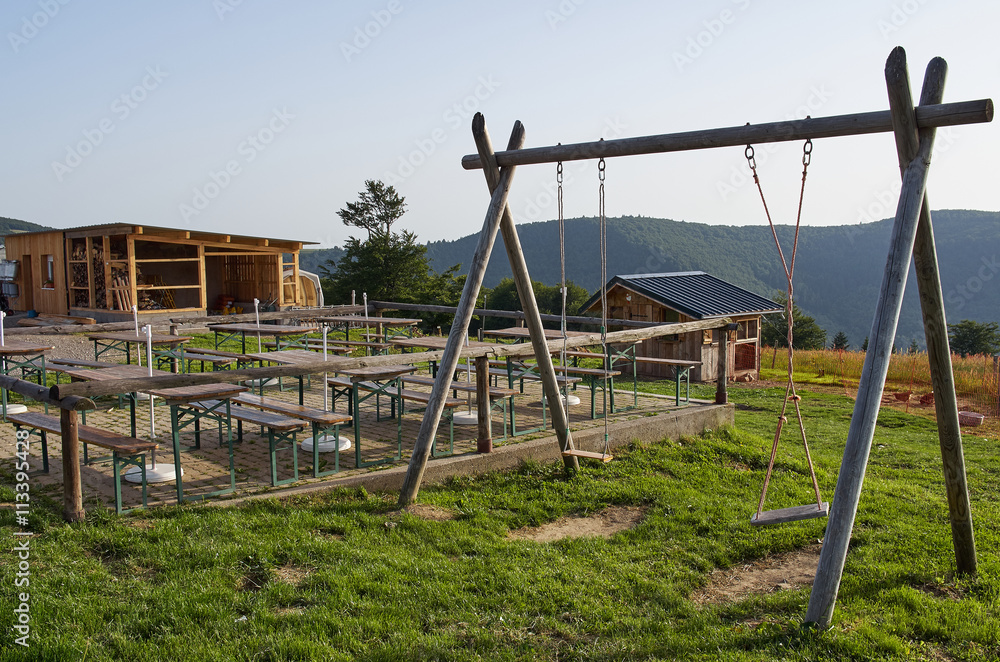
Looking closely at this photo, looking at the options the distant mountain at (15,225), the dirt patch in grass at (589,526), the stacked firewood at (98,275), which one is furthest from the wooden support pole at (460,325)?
the distant mountain at (15,225)

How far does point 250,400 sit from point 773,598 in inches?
167

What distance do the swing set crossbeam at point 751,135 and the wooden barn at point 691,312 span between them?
46.2ft

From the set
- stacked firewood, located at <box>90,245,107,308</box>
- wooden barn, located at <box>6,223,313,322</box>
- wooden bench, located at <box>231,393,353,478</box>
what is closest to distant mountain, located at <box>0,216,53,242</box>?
wooden barn, located at <box>6,223,313,322</box>

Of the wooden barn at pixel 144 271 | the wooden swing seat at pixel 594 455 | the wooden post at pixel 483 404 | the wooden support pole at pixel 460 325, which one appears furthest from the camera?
the wooden barn at pixel 144 271

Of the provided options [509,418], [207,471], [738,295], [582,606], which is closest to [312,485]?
[207,471]

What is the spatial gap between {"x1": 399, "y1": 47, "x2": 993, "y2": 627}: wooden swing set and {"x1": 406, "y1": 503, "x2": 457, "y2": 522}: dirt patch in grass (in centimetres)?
8

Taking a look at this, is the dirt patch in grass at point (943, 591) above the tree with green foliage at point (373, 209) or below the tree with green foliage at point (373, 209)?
below

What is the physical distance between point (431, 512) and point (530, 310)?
1757 mm

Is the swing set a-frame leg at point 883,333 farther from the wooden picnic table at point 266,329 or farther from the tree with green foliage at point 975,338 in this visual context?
the tree with green foliage at point 975,338

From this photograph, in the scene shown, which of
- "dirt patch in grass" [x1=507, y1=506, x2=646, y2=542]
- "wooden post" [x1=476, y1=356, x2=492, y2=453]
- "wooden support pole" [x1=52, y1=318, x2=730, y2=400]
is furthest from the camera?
"wooden post" [x1=476, y1=356, x2=492, y2=453]

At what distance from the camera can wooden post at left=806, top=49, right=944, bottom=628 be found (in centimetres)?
345

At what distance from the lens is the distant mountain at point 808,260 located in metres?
75.1

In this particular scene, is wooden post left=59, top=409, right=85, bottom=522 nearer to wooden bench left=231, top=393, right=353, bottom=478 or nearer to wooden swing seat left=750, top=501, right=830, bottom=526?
wooden bench left=231, top=393, right=353, bottom=478

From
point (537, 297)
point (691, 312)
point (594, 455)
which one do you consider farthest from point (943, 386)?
point (537, 297)
